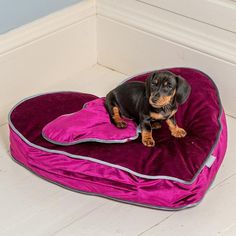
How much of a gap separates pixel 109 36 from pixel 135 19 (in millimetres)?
172

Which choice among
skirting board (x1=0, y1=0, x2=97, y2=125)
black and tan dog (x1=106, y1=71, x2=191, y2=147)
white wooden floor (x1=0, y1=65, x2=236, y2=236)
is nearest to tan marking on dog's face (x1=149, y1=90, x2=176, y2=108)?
black and tan dog (x1=106, y1=71, x2=191, y2=147)

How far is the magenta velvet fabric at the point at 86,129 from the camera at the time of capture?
1.74m

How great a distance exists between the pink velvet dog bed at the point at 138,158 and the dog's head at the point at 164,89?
0.49 feet

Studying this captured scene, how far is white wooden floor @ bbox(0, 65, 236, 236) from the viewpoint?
1597 mm

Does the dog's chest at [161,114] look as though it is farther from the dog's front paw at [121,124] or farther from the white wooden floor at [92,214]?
the white wooden floor at [92,214]

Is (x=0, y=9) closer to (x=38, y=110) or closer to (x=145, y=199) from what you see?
(x=38, y=110)

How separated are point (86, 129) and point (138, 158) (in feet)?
0.66

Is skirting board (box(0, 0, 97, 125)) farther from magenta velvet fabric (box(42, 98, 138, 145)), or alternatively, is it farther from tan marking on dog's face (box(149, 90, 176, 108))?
tan marking on dog's face (box(149, 90, 176, 108))

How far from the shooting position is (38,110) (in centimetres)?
191

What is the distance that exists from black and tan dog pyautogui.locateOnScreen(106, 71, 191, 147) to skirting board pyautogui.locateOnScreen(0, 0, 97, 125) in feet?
1.40

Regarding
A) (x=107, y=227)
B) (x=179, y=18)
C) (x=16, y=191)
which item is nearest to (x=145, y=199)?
(x=107, y=227)

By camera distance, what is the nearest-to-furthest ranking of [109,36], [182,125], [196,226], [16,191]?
[196,226] < [16,191] < [182,125] < [109,36]

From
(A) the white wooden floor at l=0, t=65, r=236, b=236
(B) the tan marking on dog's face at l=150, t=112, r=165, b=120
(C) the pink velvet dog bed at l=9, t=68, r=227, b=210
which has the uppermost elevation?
(B) the tan marking on dog's face at l=150, t=112, r=165, b=120

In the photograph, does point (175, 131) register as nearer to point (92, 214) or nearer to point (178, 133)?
point (178, 133)
